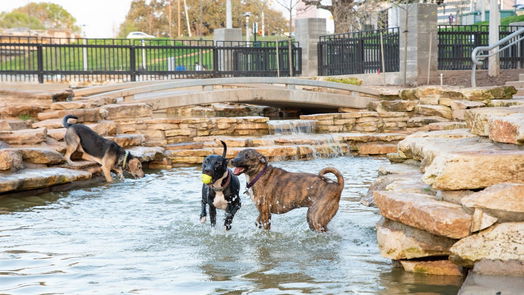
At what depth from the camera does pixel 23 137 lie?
13.6 m

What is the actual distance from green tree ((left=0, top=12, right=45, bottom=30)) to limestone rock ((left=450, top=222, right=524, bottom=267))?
70.2 meters

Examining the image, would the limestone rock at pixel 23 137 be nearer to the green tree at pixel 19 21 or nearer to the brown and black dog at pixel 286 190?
the brown and black dog at pixel 286 190

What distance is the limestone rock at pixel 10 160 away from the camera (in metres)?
11.7

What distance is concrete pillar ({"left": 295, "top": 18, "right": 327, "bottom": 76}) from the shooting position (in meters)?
31.0

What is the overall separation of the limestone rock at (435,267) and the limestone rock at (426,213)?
1.23 ft

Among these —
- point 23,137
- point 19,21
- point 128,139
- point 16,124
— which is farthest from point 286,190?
point 19,21

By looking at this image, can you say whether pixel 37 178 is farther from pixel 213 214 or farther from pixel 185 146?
pixel 185 146

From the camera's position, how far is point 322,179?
7938 millimetres

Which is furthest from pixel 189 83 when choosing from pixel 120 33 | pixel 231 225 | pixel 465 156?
pixel 120 33

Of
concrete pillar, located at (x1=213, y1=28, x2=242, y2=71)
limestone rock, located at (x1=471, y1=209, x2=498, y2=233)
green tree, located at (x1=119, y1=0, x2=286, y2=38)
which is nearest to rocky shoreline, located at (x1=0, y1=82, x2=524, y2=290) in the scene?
limestone rock, located at (x1=471, y1=209, x2=498, y2=233)

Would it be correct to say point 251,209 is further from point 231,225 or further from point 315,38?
point 315,38

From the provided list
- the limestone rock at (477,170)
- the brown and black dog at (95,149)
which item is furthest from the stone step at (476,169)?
the brown and black dog at (95,149)

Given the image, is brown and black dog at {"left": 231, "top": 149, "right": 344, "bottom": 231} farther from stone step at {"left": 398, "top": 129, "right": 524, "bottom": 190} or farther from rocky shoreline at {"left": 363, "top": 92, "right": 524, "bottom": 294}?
stone step at {"left": 398, "top": 129, "right": 524, "bottom": 190}

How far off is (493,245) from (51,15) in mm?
78215
